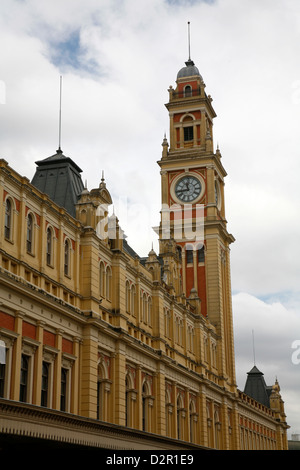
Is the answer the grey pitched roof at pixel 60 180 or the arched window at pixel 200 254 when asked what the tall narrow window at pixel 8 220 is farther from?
the arched window at pixel 200 254

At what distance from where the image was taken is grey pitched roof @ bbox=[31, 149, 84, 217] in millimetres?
44250

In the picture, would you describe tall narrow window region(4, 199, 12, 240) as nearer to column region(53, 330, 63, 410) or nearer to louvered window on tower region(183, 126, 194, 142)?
column region(53, 330, 63, 410)

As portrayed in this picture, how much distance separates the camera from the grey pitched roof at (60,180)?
145 feet

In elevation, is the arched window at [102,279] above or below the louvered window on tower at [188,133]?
below

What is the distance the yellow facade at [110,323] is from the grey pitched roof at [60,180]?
1.58 m

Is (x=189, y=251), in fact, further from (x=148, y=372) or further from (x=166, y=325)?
(x=148, y=372)

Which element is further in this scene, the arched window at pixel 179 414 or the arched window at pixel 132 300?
the arched window at pixel 179 414

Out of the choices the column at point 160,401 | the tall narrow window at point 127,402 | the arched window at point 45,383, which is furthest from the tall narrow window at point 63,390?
the column at point 160,401

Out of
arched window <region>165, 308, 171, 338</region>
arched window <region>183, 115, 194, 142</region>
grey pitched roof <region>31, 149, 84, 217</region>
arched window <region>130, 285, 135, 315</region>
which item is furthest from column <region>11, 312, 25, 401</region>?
arched window <region>183, 115, 194, 142</region>

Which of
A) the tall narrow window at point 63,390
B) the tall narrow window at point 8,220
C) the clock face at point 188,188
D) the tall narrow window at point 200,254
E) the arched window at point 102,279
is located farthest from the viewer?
the clock face at point 188,188

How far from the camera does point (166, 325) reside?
54969 mm

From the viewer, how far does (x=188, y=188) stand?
76.1m

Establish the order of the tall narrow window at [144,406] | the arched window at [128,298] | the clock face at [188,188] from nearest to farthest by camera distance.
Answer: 1. the arched window at [128,298]
2. the tall narrow window at [144,406]
3. the clock face at [188,188]
